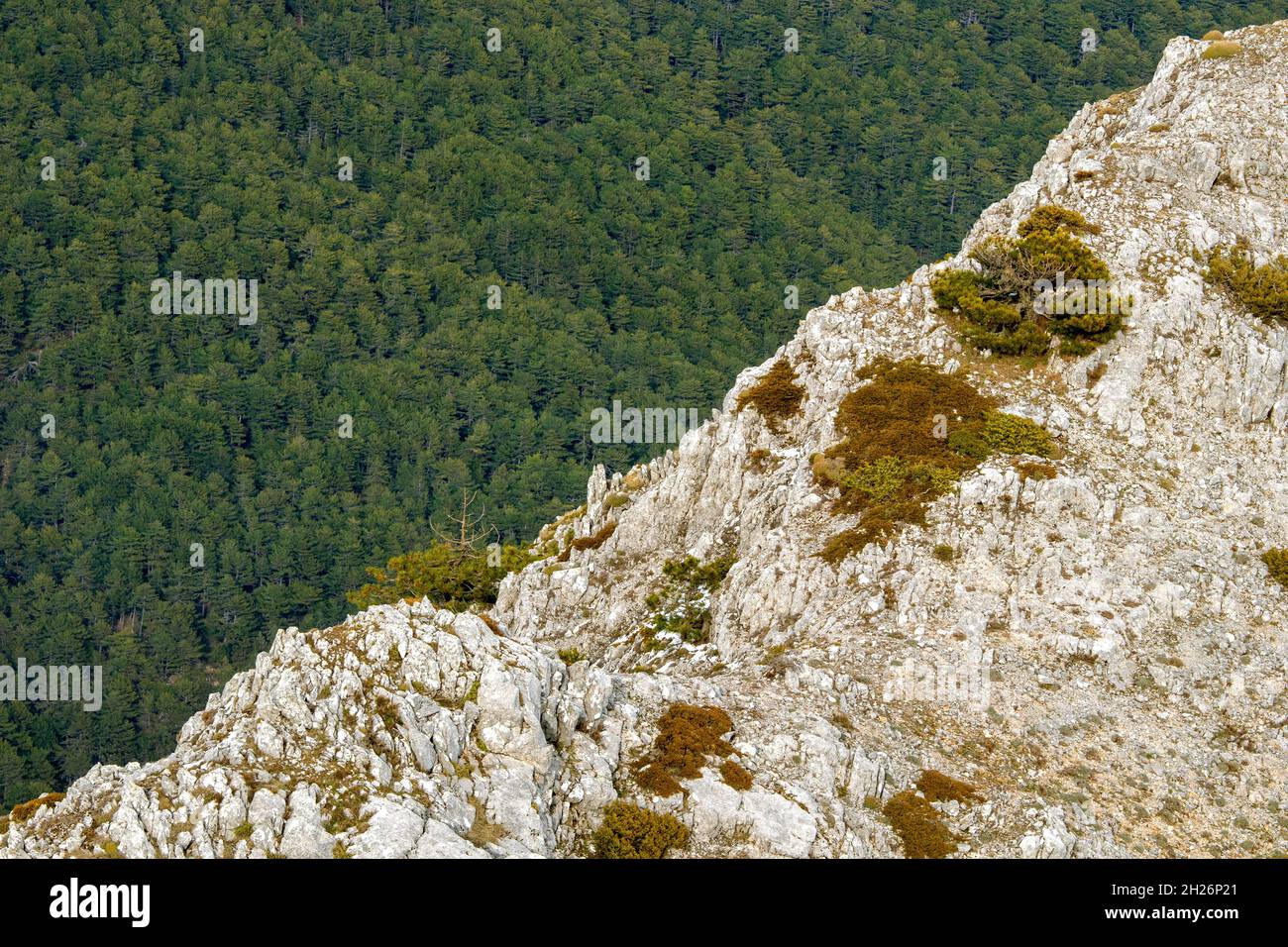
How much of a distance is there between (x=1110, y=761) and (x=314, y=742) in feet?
66.1

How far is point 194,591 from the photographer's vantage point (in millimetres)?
187125

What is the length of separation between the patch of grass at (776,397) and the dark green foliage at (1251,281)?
13841 mm

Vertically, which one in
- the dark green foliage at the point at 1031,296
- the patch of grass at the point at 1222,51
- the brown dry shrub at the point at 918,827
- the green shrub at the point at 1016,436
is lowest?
the brown dry shrub at the point at 918,827

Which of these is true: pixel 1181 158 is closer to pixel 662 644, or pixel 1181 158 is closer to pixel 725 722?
pixel 662 644

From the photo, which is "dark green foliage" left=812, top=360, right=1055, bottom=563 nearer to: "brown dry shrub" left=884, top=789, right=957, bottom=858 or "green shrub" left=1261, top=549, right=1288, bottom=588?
"green shrub" left=1261, top=549, right=1288, bottom=588

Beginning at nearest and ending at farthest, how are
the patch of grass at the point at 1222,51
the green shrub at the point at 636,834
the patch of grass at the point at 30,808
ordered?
the patch of grass at the point at 30,808
the green shrub at the point at 636,834
the patch of grass at the point at 1222,51

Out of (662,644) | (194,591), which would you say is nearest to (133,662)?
(194,591)

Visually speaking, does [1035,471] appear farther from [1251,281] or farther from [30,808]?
[30,808]

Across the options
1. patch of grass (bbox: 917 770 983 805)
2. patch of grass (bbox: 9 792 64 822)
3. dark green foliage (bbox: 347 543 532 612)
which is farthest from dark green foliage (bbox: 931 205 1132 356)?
patch of grass (bbox: 9 792 64 822)

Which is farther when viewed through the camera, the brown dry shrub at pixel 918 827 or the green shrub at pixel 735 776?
the brown dry shrub at pixel 918 827

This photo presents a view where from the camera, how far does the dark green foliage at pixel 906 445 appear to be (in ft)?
156

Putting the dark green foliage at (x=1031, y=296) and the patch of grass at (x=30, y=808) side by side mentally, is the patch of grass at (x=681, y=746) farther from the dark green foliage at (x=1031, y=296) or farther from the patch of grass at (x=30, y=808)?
the dark green foliage at (x=1031, y=296)

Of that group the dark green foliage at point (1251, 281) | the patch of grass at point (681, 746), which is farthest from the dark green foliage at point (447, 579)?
the dark green foliage at point (1251, 281)
